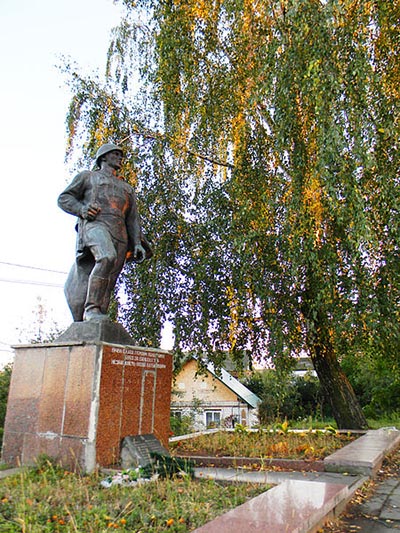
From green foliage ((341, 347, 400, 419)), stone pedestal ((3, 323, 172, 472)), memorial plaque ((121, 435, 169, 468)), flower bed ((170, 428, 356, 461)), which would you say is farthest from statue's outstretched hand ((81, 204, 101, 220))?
green foliage ((341, 347, 400, 419))

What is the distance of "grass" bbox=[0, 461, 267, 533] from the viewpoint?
284 centimetres

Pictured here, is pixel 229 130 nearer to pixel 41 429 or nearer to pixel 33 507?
pixel 41 429

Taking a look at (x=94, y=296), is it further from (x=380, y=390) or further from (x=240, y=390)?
(x=240, y=390)

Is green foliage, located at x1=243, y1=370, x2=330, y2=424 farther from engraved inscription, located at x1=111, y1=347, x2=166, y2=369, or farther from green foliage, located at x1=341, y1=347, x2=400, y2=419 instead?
engraved inscription, located at x1=111, y1=347, x2=166, y2=369

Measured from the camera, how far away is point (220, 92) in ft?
27.4

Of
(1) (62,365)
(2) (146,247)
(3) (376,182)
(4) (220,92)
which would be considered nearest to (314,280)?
(3) (376,182)

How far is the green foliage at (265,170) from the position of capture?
19.9ft

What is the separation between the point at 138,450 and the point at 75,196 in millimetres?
2934

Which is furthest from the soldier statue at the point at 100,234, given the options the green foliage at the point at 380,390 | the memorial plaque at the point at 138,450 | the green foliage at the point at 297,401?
the green foliage at the point at 297,401

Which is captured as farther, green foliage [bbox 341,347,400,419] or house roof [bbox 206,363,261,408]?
house roof [bbox 206,363,261,408]

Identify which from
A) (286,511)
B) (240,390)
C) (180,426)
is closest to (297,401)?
(240,390)

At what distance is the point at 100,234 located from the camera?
553 centimetres

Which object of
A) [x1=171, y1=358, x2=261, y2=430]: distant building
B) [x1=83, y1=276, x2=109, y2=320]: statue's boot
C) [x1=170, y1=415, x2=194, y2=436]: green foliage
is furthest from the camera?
[x1=171, y1=358, x2=261, y2=430]: distant building

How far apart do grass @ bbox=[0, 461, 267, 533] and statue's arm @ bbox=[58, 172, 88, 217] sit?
9.33 feet
